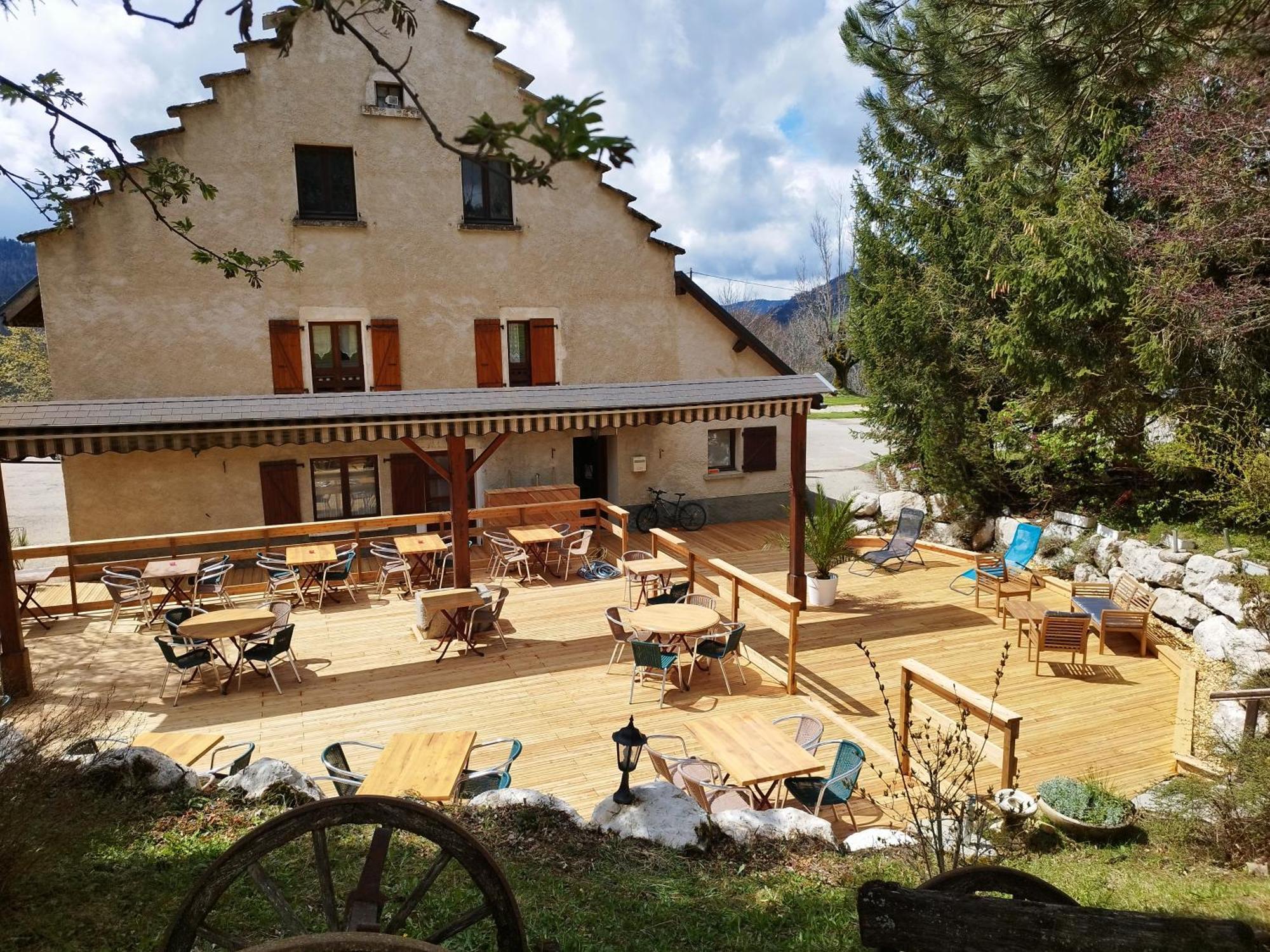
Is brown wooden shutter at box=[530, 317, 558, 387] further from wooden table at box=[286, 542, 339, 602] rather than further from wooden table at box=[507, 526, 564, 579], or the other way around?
wooden table at box=[286, 542, 339, 602]

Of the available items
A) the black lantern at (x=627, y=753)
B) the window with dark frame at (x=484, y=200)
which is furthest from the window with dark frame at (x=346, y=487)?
the black lantern at (x=627, y=753)

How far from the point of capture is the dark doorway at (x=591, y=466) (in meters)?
17.5

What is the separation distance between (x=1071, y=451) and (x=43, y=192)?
42.6 ft

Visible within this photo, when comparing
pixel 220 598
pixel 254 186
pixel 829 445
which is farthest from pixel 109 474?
pixel 829 445

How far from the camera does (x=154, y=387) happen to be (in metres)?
13.9

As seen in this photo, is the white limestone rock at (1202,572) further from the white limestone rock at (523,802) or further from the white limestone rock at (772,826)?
the white limestone rock at (523,802)

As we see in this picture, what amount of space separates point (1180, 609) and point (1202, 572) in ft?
1.75

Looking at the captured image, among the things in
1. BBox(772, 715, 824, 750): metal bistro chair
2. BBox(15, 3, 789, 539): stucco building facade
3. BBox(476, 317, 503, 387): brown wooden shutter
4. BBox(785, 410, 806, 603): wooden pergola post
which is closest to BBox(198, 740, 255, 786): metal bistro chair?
BBox(772, 715, 824, 750): metal bistro chair

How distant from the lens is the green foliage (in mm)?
5789

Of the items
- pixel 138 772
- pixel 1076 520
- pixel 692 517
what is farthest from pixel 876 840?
pixel 692 517

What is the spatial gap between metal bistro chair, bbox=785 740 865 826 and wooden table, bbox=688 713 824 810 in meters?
0.12

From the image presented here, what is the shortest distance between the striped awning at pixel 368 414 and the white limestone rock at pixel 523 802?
5.42m

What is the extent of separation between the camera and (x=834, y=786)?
6188mm

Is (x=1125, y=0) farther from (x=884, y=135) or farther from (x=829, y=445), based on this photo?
(x=829, y=445)
